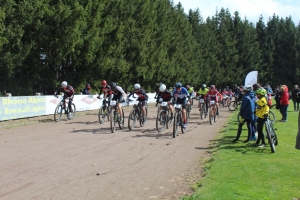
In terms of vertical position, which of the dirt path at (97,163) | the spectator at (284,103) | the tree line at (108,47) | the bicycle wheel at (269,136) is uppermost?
the tree line at (108,47)

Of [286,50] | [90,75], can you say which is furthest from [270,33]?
[90,75]

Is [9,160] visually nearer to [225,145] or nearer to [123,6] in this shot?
[225,145]

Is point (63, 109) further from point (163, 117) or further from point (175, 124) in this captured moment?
point (175, 124)

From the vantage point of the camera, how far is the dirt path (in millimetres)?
6668

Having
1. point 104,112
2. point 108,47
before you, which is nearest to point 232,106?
point 108,47

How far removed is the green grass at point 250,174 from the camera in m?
6.45

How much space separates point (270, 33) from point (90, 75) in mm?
77178

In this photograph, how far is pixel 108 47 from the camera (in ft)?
100

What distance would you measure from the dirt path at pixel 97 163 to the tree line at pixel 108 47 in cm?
962

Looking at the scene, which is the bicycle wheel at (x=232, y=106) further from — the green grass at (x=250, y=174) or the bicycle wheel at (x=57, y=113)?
the green grass at (x=250, y=174)

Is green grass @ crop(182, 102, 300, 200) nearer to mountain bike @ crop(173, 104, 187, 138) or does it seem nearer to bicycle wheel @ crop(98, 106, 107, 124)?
mountain bike @ crop(173, 104, 187, 138)

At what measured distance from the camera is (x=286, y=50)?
90812 millimetres

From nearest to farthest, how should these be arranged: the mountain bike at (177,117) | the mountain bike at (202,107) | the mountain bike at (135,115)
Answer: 1. the mountain bike at (177,117)
2. the mountain bike at (135,115)
3. the mountain bike at (202,107)

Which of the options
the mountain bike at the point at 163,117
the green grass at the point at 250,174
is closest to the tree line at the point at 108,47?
the mountain bike at the point at 163,117
